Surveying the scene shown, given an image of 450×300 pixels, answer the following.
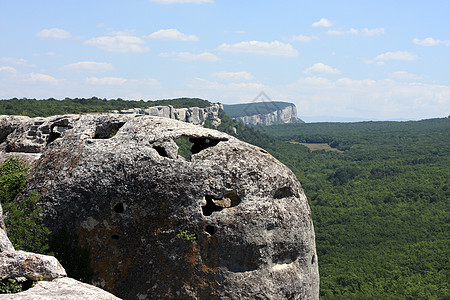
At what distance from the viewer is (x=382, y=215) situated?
234 ft

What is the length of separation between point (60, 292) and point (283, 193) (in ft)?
24.6

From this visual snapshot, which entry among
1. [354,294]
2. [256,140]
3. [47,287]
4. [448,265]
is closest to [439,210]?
[448,265]

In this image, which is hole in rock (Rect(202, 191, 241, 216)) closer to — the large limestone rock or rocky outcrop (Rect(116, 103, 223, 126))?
the large limestone rock

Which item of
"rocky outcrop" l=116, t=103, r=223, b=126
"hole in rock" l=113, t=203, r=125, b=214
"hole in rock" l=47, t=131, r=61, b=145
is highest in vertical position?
"rocky outcrop" l=116, t=103, r=223, b=126

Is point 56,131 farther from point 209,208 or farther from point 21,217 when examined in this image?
point 209,208

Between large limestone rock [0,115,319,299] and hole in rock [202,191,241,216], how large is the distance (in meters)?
0.03

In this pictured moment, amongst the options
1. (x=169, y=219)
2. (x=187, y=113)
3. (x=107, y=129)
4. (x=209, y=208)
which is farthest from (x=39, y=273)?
(x=187, y=113)

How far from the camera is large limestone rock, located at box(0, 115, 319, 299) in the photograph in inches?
479

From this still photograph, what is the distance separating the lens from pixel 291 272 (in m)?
13.1

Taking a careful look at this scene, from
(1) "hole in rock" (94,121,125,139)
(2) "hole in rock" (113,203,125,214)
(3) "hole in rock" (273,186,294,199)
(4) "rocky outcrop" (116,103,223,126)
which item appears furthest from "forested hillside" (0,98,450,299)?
(2) "hole in rock" (113,203,125,214)

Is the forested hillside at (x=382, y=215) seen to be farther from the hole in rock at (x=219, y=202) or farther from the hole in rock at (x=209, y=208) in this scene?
the hole in rock at (x=209, y=208)

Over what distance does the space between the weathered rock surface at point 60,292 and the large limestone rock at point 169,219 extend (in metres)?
3.66

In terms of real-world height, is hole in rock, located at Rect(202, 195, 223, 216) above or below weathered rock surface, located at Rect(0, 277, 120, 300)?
above

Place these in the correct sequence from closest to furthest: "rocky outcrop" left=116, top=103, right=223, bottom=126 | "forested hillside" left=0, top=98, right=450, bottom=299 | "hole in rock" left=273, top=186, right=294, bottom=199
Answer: "hole in rock" left=273, top=186, right=294, bottom=199 → "forested hillside" left=0, top=98, right=450, bottom=299 → "rocky outcrop" left=116, top=103, right=223, bottom=126
